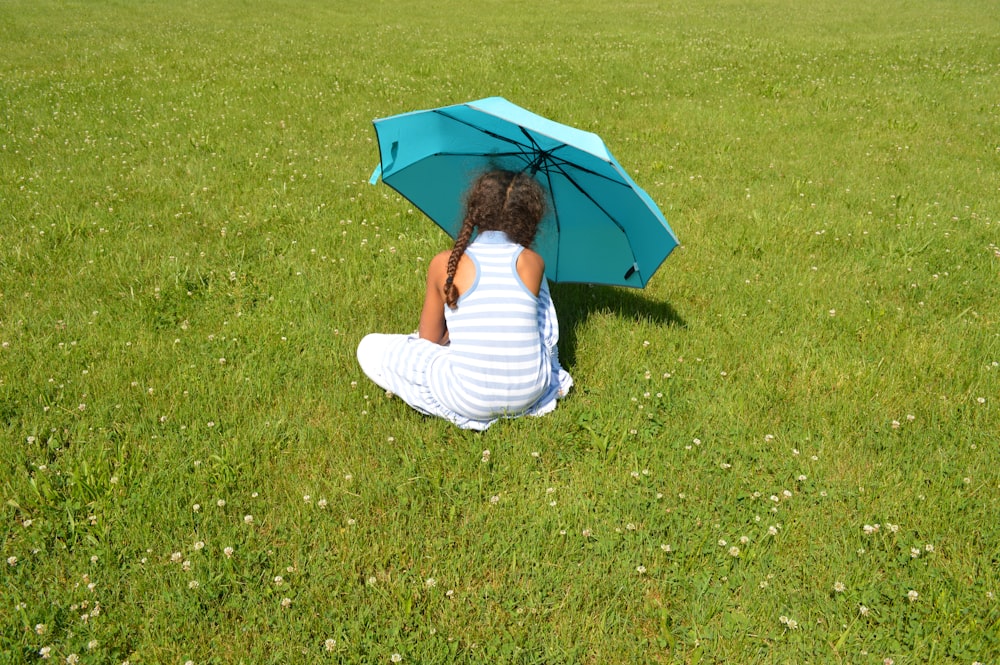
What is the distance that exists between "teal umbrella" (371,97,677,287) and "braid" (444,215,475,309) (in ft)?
2.34

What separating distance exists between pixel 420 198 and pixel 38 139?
302 inches

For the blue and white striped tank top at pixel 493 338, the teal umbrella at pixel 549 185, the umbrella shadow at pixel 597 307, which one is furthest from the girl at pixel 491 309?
the umbrella shadow at pixel 597 307

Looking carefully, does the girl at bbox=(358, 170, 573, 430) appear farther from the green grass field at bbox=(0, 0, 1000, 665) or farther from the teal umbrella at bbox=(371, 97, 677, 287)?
the teal umbrella at bbox=(371, 97, 677, 287)

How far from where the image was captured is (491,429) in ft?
16.1

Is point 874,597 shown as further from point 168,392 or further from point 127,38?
point 127,38

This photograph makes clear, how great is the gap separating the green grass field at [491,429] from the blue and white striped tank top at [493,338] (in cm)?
33

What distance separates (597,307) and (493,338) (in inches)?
84.1

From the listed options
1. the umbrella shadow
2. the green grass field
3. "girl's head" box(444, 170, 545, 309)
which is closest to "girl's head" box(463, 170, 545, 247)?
"girl's head" box(444, 170, 545, 309)

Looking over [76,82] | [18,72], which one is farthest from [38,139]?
[18,72]

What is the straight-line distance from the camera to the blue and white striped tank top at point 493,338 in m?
4.53

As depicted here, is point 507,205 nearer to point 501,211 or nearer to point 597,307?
point 501,211

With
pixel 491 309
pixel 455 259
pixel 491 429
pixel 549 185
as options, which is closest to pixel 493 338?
pixel 491 309

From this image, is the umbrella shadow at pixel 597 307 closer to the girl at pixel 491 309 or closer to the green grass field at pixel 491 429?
the green grass field at pixel 491 429

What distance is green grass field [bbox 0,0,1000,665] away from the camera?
368 cm
